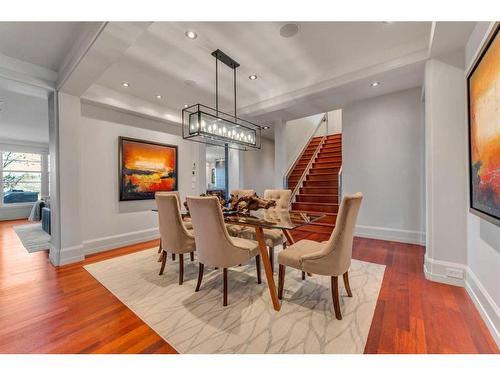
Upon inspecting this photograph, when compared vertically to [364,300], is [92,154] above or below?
above

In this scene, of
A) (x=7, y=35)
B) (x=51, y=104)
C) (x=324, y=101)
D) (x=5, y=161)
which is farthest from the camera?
(x=5, y=161)

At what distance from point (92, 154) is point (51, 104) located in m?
0.83

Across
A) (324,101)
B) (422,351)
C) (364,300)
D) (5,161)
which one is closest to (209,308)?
(364,300)

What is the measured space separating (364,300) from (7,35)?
4.34 metres

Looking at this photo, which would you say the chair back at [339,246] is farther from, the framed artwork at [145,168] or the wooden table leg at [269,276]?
the framed artwork at [145,168]

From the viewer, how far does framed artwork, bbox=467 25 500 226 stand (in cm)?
141

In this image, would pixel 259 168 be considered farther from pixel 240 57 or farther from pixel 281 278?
pixel 281 278

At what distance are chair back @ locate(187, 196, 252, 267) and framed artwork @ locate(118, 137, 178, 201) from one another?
8.43 ft

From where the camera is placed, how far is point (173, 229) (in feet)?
7.76

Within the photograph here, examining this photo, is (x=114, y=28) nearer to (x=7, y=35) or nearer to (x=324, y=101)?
(x=7, y=35)

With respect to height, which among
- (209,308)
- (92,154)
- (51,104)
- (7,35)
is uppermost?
(7,35)
